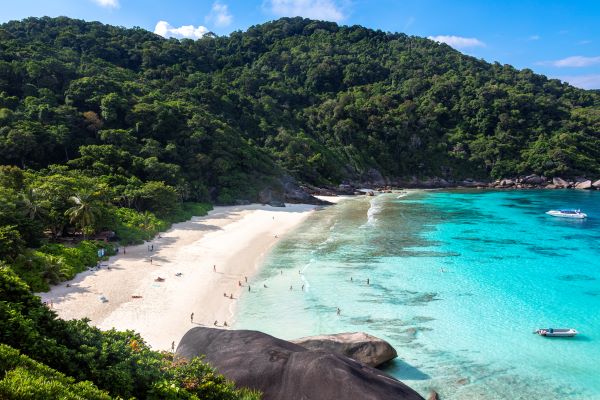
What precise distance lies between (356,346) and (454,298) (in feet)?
39.4

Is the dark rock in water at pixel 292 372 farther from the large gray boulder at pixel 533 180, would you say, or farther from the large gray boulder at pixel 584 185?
the large gray boulder at pixel 533 180

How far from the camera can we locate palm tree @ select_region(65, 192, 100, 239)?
3372 cm

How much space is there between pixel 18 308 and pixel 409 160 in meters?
106

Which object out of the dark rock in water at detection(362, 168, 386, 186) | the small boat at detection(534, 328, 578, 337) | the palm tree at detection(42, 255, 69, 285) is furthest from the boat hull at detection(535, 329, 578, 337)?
the dark rock in water at detection(362, 168, 386, 186)

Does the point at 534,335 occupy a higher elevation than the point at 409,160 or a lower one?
lower

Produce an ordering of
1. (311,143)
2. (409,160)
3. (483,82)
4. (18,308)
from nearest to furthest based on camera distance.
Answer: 1. (18,308)
2. (311,143)
3. (409,160)
4. (483,82)

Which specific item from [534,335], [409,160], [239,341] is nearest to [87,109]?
[239,341]

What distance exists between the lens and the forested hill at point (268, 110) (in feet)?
197

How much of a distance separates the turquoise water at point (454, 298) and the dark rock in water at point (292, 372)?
5866mm

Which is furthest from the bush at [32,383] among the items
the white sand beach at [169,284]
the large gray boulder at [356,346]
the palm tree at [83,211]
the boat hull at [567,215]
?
the boat hull at [567,215]

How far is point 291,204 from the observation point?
6919 cm

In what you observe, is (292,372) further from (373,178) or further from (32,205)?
(373,178)

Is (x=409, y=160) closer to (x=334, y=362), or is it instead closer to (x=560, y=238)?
(x=560, y=238)

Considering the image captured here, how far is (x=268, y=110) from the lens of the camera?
105m
